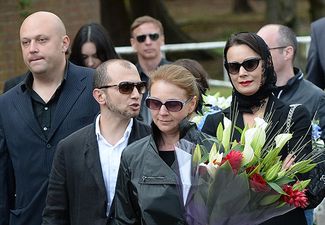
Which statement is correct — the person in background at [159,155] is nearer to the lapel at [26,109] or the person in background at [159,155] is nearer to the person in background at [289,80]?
the lapel at [26,109]

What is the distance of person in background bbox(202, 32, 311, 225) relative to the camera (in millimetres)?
5801

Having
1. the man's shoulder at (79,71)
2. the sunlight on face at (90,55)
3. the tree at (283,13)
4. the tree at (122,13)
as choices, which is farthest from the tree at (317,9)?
the man's shoulder at (79,71)

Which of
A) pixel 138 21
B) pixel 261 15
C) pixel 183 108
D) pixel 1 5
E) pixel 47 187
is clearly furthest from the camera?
pixel 261 15

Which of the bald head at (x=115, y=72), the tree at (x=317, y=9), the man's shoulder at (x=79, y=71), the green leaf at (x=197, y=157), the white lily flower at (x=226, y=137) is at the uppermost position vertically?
the bald head at (x=115, y=72)

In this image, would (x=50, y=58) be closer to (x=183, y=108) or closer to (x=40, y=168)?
(x=40, y=168)

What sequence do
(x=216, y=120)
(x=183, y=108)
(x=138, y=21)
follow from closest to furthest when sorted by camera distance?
(x=183, y=108)
(x=216, y=120)
(x=138, y=21)

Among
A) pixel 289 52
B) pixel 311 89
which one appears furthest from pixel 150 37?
pixel 311 89

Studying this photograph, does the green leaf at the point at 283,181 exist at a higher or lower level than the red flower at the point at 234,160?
lower

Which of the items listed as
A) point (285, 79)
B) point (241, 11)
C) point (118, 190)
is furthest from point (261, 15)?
point (118, 190)

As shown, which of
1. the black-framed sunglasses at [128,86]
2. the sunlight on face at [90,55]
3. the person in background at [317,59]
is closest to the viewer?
the black-framed sunglasses at [128,86]

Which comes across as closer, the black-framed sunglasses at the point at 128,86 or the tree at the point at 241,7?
the black-framed sunglasses at the point at 128,86

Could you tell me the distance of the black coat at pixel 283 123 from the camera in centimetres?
562

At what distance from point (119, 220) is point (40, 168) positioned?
1.38 m

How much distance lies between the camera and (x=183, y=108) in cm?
528
